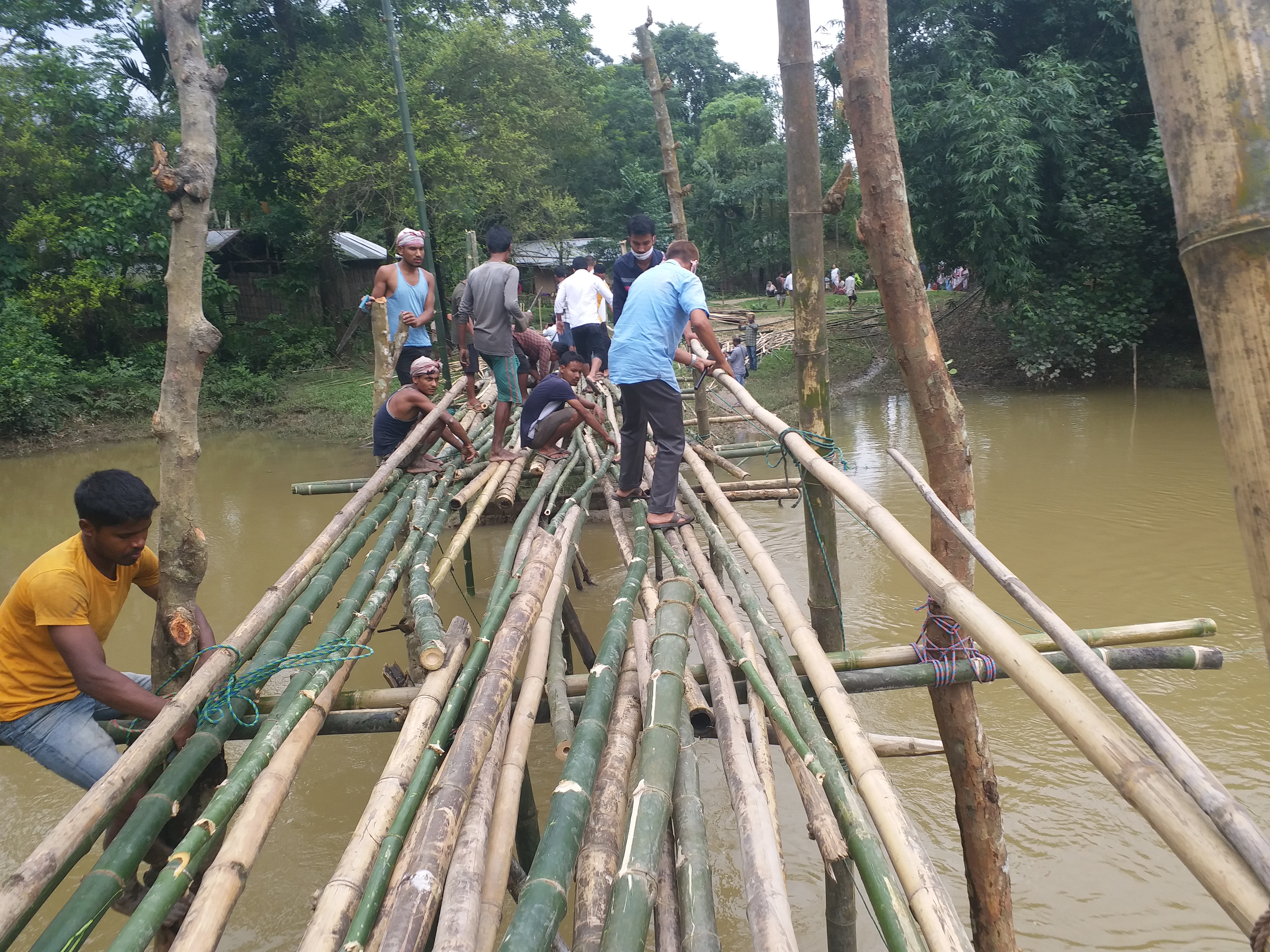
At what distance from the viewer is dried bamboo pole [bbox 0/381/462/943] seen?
5.50 feet

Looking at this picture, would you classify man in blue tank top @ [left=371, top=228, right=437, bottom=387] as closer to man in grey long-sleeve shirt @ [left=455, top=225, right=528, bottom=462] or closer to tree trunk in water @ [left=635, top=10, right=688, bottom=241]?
man in grey long-sleeve shirt @ [left=455, top=225, right=528, bottom=462]

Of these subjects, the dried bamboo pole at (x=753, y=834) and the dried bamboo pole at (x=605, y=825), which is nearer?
the dried bamboo pole at (x=753, y=834)

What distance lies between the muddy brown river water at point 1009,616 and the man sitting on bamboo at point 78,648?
1537 mm

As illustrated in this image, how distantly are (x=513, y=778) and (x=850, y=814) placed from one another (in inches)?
32.7

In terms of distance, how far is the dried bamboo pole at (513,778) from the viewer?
1.71 meters

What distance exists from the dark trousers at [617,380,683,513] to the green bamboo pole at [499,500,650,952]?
1216 millimetres

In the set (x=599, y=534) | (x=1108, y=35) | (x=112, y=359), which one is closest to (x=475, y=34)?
(x=112, y=359)

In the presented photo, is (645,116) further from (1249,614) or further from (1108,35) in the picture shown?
(1249,614)

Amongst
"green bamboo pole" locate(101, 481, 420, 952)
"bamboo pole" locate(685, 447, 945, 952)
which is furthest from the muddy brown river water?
"bamboo pole" locate(685, 447, 945, 952)

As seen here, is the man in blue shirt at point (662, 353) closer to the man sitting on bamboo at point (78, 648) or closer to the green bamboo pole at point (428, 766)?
the green bamboo pole at point (428, 766)

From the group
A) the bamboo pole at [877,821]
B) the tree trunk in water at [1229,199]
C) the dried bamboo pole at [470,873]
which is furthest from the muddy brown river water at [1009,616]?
the tree trunk in water at [1229,199]

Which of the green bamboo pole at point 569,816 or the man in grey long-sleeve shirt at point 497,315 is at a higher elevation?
the man in grey long-sleeve shirt at point 497,315

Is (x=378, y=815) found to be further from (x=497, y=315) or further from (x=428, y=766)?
(x=497, y=315)

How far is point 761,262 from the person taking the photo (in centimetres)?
2419
